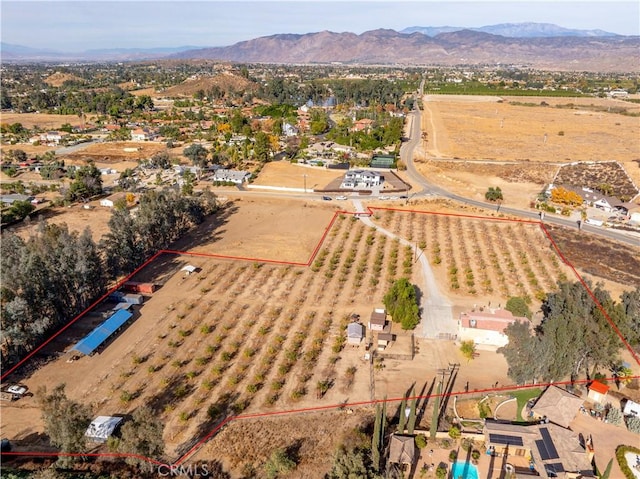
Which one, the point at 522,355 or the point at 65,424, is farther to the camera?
the point at 522,355

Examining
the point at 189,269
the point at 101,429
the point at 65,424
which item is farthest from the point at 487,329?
the point at 189,269

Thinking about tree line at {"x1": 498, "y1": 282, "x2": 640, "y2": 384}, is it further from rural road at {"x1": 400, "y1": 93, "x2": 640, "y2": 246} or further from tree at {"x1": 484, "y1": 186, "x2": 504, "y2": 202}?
tree at {"x1": 484, "y1": 186, "x2": 504, "y2": 202}

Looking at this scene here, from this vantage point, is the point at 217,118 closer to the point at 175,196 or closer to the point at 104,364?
the point at 175,196

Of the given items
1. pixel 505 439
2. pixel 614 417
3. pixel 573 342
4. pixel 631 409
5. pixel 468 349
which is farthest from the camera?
pixel 468 349

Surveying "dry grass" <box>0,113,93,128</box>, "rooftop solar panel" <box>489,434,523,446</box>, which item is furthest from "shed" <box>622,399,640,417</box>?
"dry grass" <box>0,113,93,128</box>

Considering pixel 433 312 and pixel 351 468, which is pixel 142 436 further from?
pixel 433 312

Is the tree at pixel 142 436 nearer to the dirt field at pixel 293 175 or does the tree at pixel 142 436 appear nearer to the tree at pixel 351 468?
the tree at pixel 351 468
